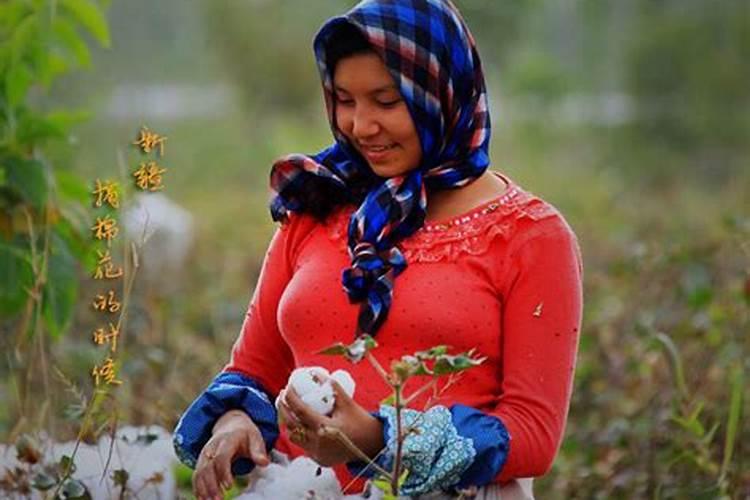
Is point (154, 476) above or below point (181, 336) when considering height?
above

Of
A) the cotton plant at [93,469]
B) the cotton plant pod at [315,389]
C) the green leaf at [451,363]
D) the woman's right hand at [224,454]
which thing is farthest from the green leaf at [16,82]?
the green leaf at [451,363]

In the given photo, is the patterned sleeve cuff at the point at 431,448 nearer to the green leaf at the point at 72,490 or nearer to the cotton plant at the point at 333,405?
the cotton plant at the point at 333,405

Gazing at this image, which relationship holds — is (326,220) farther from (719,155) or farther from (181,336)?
(719,155)

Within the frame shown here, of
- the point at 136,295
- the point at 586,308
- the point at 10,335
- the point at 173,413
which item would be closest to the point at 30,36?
the point at 10,335

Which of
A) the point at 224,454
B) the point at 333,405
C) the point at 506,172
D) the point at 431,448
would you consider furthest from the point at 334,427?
the point at 506,172

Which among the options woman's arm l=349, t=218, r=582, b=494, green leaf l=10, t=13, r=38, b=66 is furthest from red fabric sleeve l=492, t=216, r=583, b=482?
green leaf l=10, t=13, r=38, b=66

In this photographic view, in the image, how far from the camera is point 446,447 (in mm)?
2221

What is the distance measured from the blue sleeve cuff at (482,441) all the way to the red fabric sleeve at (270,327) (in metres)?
0.40

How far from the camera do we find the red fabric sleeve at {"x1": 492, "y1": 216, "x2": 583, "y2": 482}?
2.30m

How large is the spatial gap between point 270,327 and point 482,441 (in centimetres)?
47

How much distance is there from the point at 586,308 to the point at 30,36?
2.59 m

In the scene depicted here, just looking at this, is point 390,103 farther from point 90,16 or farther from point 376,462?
point 90,16

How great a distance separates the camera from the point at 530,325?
230 centimetres

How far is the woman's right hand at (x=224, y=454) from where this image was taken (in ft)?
7.62
